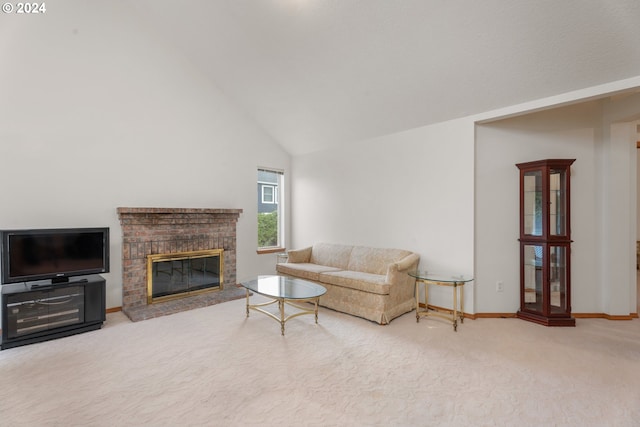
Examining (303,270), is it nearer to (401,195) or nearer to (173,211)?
(401,195)

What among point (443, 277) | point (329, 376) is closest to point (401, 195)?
point (443, 277)

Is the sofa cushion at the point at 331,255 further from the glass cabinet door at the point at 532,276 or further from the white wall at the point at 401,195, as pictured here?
the glass cabinet door at the point at 532,276

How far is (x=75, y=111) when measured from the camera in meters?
3.82

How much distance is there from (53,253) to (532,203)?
18.3ft

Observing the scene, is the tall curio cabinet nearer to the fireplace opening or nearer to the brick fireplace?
the brick fireplace

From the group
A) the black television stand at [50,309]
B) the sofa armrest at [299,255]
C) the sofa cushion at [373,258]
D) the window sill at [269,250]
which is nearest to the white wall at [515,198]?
the sofa cushion at [373,258]

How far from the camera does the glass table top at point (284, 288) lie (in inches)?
133

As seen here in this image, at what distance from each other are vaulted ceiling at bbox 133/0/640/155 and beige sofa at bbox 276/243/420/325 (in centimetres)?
187

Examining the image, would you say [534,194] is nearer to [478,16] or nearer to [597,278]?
[597,278]

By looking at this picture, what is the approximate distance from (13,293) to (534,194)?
18.9 ft

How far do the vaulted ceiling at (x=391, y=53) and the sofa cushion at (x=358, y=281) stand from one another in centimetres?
218

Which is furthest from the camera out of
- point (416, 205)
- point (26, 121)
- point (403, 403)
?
point (416, 205)

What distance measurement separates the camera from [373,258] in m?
4.57

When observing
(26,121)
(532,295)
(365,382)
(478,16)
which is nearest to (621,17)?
(478,16)
